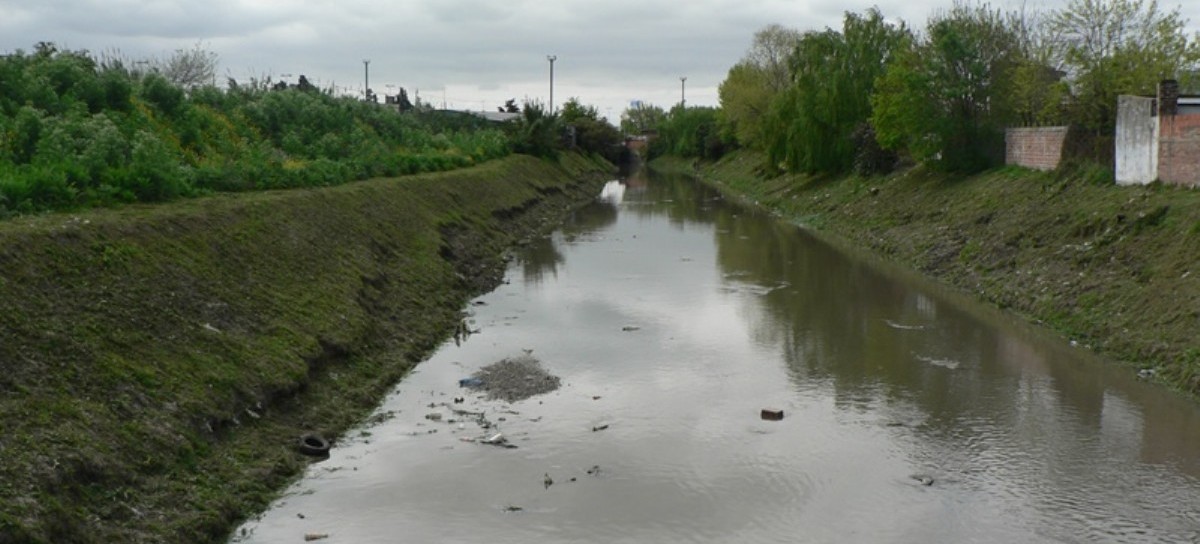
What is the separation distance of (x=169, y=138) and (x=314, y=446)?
15718mm

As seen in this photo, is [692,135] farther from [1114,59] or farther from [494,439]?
[494,439]

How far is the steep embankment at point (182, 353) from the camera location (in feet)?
28.0

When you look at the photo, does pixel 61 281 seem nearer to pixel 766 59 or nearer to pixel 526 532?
pixel 526 532

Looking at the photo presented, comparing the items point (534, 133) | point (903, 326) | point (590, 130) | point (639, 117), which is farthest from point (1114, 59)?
point (639, 117)

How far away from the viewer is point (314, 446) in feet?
36.9

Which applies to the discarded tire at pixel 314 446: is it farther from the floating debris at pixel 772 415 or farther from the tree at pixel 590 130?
the tree at pixel 590 130

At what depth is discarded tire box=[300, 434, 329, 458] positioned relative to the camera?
1115cm

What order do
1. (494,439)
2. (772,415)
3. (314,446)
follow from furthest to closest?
1. (772,415)
2. (494,439)
3. (314,446)

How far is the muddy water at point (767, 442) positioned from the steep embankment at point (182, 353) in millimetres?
663

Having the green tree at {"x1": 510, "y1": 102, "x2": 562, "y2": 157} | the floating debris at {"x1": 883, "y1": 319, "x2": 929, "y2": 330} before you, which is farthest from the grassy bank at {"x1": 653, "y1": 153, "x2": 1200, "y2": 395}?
the green tree at {"x1": 510, "y1": 102, "x2": 562, "y2": 157}

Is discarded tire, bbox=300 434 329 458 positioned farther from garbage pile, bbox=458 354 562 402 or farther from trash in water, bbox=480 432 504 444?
garbage pile, bbox=458 354 562 402

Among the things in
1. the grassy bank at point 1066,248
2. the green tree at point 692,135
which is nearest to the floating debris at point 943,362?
the grassy bank at point 1066,248

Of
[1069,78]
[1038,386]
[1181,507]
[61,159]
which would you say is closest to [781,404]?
[1038,386]

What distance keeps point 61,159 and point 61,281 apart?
600 centimetres
